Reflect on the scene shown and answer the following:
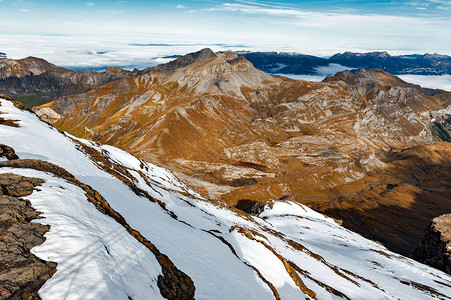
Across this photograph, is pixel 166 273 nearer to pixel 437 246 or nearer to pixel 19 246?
pixel 19 246

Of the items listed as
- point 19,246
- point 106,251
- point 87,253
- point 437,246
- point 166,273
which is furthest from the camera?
point 437,246

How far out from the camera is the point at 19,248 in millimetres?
10844

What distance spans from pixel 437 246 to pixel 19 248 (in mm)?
120838

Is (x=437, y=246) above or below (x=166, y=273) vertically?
below

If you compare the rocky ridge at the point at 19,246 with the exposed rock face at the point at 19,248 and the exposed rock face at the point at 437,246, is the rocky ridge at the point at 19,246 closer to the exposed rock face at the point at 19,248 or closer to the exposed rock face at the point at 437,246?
the exposed rock face at the point at 19,248

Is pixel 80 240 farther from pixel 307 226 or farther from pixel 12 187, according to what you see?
pixel 307 226

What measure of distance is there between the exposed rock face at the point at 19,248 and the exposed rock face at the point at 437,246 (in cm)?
11071

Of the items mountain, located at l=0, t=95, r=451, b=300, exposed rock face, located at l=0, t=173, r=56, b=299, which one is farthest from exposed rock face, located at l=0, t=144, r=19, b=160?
exposed rock face, located at l=0, t=173, r=56, b=299

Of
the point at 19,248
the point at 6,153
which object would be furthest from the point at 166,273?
the point at 6,153

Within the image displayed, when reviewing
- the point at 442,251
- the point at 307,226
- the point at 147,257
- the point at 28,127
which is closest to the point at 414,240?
the point at 442,251

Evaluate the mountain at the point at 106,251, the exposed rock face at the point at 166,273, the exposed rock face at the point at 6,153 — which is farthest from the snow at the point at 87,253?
the exposed rock face at the point at 6,153

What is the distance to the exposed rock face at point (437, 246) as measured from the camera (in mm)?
78000

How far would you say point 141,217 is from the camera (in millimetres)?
24531

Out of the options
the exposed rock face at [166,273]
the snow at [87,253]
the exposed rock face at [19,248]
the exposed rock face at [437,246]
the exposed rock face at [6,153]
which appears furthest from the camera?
the exposed rock face at [437,246]
